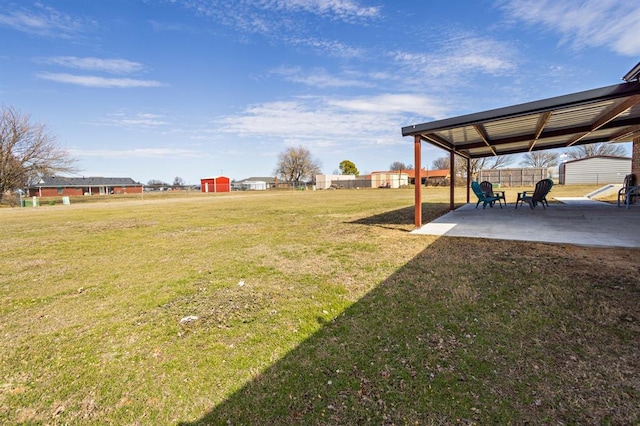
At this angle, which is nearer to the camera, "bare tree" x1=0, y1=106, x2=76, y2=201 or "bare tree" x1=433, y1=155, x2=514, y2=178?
"bare tree" x1=0, y1=106, x2=76, y2=201

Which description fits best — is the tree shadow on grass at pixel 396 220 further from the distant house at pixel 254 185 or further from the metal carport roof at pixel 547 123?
the distant house at pixel 254 185

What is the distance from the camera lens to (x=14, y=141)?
24.0 meters

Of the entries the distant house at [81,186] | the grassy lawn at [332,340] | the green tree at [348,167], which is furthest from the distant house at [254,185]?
the grassy lawn at [332,340]

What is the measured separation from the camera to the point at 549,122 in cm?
770

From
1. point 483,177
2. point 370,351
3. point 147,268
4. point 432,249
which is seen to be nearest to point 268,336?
point 370,351

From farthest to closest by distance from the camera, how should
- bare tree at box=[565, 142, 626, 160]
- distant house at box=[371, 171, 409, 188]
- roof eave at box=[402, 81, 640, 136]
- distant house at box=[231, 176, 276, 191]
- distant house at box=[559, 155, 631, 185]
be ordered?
distant house at box=[231, 176, 276, 191]
distant house at box=[371, 171, 409, 188]
bare tree at box=[565, 142, 626, 160]
distant house at box=[559, 155, 631, 185]
roof eave at box=[402, 81, 640, 136]

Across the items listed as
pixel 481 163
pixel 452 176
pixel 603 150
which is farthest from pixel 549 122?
pixel 603 150

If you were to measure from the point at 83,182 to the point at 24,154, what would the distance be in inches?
1581

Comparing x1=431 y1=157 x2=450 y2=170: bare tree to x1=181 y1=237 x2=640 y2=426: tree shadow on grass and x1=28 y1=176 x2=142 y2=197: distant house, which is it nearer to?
x1=28 y1=176 x2=142 y2=197: distant house

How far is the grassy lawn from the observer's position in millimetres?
1733

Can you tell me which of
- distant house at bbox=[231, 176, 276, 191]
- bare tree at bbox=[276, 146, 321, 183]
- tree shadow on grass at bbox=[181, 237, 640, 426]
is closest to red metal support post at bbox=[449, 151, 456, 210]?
tree shadow on grass at bbox=[181, 237, 640, 426]

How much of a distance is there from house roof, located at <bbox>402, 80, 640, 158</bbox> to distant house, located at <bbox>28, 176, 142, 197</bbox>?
212 ft

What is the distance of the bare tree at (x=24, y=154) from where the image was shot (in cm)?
2375

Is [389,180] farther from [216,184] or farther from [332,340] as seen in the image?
[332,340]
